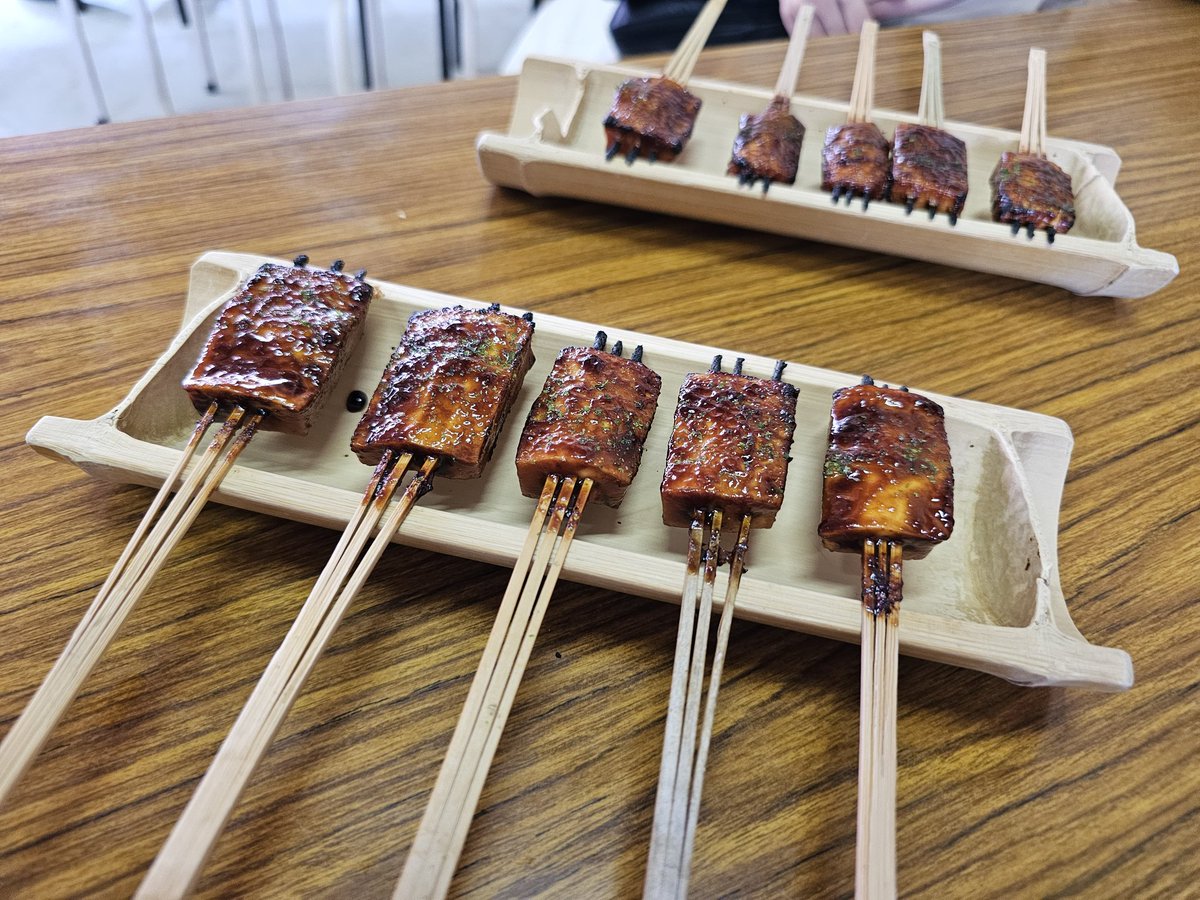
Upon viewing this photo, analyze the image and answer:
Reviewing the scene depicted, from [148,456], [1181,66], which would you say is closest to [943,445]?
[148,456]

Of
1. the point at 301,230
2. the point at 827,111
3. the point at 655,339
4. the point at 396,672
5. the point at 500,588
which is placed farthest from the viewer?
the point at 827,111

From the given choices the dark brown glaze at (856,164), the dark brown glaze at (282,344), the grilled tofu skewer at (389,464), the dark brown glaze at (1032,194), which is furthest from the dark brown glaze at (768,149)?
the dark brown glaze at (282,344)

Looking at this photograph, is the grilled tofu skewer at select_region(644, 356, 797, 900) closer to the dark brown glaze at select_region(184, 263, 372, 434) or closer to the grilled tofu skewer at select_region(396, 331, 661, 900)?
the grilled tofu skewer at select_region(396, 331, 661, 900)

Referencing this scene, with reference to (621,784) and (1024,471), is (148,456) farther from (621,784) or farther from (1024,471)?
(1024,471)

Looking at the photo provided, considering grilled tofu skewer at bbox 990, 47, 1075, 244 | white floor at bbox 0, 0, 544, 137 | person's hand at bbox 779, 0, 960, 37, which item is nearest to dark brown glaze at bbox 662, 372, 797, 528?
grilled tofu skewer at bbox 990, 47, 1075, 244

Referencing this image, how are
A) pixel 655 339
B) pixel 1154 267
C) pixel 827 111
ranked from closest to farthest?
pixel 655 339, pixel 1154 267, pixel 827 111

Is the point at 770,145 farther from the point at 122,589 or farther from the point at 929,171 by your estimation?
the point at 122,589

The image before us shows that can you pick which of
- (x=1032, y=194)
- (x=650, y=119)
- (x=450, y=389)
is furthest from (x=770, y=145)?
(x=450, y=389)
